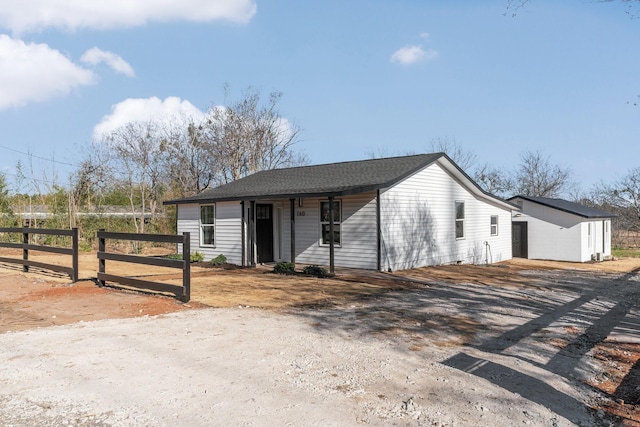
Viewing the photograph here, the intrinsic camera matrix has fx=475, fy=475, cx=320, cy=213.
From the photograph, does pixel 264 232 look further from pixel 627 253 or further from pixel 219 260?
pixel 627 253

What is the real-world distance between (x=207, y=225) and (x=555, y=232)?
53.1 ft

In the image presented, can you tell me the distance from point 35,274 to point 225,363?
10.3 metres

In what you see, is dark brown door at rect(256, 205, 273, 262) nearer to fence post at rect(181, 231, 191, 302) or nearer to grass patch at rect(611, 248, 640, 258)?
fence post at rect(181, 231, 191, 302)

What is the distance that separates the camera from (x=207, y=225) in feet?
57.9

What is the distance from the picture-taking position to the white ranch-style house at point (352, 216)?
14070mm

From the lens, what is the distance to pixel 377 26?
1498 cm

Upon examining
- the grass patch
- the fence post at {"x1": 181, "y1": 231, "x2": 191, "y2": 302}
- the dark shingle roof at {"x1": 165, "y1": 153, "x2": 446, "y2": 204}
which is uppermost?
the dark shingle roof at {"x1": 165, "y1": 153, "x2": 446, "y2": 204}

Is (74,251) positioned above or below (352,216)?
below

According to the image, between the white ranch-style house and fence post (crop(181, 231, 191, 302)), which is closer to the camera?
fence post (crop(181, 231, 191, 302))

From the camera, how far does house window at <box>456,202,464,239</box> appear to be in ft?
58.5

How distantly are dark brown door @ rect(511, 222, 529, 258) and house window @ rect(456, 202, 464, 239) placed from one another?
733 cm

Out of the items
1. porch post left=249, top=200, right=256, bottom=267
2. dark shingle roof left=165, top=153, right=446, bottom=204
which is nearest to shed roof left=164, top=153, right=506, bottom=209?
dark shingle roof left=165, top=153, right=446, bottom=204

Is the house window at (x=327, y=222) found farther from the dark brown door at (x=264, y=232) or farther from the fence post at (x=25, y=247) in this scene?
the fence post at (x=25, y=247)

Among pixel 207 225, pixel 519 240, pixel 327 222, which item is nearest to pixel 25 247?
pixel 207 225
